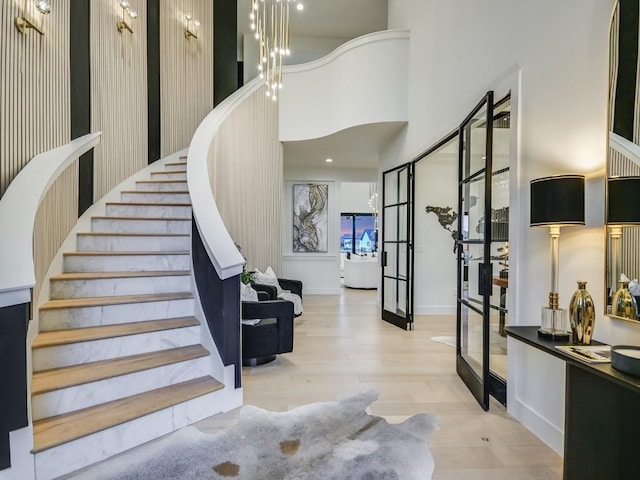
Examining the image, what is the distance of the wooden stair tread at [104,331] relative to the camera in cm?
252

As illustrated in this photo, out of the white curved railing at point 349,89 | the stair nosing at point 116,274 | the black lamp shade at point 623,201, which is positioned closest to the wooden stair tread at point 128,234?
the stair nosing at point 116,274

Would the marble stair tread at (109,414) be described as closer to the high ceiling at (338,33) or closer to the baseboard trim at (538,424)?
the baseboard trim at (538,424)

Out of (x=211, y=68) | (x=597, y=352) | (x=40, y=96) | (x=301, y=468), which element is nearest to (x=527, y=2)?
(x=597, y=352)

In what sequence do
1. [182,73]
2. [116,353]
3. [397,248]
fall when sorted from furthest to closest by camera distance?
[182,73]
[397,248]
[116,353]

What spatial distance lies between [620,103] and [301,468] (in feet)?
8.46

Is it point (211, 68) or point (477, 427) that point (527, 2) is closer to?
point (477, 427)

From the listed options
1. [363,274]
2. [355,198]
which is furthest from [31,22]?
Result: [355,198]

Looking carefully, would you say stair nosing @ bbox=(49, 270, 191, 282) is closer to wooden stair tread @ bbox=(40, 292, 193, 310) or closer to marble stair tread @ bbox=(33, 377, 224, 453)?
wooden stair tread @ bbox=(40, 292, 193, 310)

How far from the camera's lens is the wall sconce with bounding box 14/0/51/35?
2809 mm

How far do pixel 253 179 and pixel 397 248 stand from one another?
2568mm

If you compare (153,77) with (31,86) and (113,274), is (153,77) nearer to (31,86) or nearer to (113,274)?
(31,86)

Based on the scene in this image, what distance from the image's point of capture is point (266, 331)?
3.65 meters

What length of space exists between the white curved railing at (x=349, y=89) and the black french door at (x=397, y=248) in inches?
39.4

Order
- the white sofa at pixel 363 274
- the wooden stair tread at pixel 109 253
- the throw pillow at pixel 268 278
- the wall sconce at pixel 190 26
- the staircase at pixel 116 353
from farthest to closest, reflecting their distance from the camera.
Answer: the white sofa at pixel 363 274 → the wall sconce at pixel 190 26 → the throw pillow at pixel 268 278 → the wooden stair tread at pixel 109 253 → the staircase at pixel 116 353
